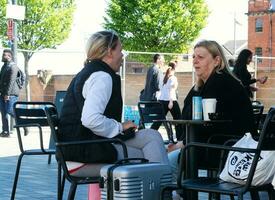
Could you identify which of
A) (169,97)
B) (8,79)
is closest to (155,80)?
(169,97)

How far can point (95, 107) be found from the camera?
165 inches

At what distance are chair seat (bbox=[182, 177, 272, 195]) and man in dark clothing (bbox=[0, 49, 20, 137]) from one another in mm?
10532

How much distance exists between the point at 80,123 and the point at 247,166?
3.94ft

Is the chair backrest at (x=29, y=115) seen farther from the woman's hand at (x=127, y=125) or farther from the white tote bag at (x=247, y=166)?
the white tote bag at (x=247, y=166)

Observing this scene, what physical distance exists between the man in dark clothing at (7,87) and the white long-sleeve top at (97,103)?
395 inches

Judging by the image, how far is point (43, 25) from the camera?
4288 cm

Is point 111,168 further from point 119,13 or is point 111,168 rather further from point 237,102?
point 119,13

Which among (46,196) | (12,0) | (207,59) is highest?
(12,0)

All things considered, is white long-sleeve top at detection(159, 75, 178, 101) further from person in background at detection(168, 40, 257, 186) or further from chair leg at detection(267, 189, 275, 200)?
chair leg at detection(267, 189, 275, 200)

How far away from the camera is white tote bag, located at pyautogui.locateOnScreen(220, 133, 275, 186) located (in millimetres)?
3779

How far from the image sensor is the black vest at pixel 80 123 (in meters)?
4.27

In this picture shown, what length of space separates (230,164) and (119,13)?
137ft

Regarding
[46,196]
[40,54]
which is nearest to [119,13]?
[40,54]

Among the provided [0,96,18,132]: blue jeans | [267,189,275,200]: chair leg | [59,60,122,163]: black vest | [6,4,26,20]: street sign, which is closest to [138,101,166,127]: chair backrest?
[59,60,122,163]: black vest
